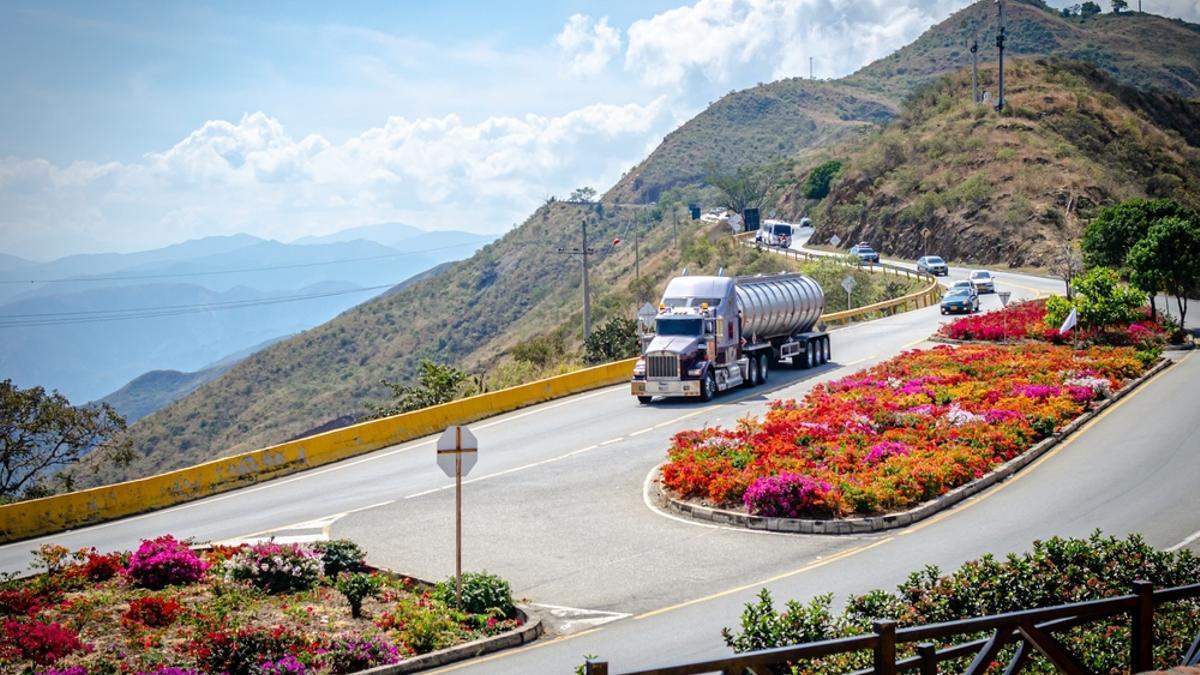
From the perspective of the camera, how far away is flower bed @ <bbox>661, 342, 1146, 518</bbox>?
2069 centimetres

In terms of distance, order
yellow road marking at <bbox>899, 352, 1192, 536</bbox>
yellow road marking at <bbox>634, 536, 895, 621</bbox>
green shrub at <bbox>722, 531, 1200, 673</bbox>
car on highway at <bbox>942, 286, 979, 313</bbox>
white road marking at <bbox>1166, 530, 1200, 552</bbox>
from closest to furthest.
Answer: green shrub at <bbox>722, 531, 1200, 673</bbox>
yellow road marking at <bbox>634, 536, 895, 621</bbox>
white road marking at <bbox>1166, 530, 1200, 552</bbox>
yellow road marking at <bbox>899, 352, 1192, 536</bbox>
car on highway at <bbox>942, 286, 979, 313</bbox>

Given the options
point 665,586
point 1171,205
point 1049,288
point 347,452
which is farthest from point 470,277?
point 665,586

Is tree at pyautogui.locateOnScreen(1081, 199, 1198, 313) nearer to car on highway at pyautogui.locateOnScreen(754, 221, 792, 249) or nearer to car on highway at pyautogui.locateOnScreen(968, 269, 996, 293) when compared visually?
car on highway at pyautogui.locateOnScreen(968, 269, 996, 293)

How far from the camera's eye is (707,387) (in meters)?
34.2

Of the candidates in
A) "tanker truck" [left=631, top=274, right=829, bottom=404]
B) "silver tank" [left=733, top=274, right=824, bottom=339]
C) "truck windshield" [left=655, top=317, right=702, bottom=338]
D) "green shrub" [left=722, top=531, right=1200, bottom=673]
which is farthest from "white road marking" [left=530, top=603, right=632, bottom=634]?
"silver tank" [left=733, top=274, right=824, bottom=339]

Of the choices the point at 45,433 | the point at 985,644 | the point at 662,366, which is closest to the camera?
the point at 985,644

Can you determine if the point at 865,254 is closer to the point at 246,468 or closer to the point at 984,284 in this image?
the point at 984,284

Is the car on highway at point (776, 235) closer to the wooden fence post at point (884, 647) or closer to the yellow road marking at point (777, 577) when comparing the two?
the yellow road marking at point (777, 577)

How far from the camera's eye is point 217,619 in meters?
14.5

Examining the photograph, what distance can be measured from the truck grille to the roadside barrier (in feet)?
14.2

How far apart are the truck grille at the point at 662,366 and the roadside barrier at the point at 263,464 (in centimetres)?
432

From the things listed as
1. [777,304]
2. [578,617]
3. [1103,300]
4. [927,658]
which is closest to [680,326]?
[777,304]

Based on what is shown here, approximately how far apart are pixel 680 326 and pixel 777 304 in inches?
209

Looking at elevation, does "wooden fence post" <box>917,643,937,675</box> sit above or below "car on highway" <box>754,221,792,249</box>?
below
